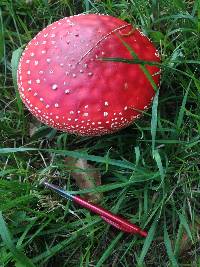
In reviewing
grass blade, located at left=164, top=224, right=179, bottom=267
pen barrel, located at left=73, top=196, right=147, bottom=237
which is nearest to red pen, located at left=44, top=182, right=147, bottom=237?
pen barrel, located at left=73, top=196, right=147, bottom=237

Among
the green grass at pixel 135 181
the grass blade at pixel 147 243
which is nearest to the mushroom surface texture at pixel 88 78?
the green grass at pixel 135 181

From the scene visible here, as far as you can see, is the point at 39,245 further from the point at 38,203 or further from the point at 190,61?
the point at 190,61

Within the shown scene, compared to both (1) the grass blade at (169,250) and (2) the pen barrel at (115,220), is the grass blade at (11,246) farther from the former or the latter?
(1) the grass blade at (169,250)

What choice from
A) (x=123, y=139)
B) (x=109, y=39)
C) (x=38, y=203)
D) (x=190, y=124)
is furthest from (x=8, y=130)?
(x=190, y=124)

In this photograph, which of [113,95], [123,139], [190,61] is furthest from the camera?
[123,139]

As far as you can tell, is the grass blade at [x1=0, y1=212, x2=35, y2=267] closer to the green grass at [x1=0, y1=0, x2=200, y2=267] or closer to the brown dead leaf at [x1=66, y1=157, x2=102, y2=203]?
the green grass at [x1=0, y1=0, x2=200, y2=267]

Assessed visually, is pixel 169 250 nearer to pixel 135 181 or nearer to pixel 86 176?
pixel 135 181

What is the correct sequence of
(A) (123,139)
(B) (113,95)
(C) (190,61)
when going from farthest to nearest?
(A) (123,139), (C) (190,61), (B) (113,95)

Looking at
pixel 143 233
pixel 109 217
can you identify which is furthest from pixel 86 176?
pixel 143 233
